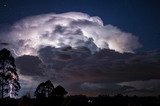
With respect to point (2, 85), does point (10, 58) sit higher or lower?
higher

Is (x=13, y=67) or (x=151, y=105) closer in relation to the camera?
(x=151, y=105)

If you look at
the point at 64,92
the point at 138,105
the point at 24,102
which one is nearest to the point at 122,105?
the point at 138,105

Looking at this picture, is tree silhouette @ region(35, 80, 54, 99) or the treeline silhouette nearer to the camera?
the treeline silhouette

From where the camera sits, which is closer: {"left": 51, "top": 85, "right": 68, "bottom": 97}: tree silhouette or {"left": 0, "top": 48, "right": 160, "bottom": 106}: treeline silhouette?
{"left": 0, "top": 48, "right": 160, "bottom": 106}: treeline silhouette

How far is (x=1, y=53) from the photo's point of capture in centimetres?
5781

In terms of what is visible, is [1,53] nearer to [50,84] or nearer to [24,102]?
[50,84]

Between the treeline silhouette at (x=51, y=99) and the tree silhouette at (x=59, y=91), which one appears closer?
the treeline silhouette at (x=51, y=99)

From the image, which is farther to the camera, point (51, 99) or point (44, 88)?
point (44, 88)

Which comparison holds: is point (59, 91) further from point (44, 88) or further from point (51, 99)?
point (51, 99)

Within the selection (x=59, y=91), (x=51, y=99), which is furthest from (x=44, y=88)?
(x=51, y=99)

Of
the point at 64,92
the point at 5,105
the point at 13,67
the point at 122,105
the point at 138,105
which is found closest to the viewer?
the point at 138,105

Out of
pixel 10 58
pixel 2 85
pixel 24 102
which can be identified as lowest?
pixel 24 102

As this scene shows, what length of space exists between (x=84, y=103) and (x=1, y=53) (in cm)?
2947

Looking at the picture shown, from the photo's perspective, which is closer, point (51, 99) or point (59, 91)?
point (51, 99)
